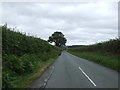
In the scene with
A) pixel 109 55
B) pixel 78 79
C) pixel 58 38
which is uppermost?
pixel 58 38

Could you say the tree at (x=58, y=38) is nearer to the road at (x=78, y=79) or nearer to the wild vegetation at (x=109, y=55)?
the wild vegetation at (x=109, y=55)

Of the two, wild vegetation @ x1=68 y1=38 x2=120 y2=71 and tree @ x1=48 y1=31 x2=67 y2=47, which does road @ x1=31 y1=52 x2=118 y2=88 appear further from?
tree @ x1=48 y1=31 x2=67 y2=47

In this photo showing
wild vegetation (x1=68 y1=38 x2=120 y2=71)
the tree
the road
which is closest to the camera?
the road

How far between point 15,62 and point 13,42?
3573 millimetres

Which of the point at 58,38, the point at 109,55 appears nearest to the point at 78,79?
the point at 109,55

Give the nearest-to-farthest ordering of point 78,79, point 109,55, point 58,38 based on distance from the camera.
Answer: point 78,79, point 109,55, point 58,38

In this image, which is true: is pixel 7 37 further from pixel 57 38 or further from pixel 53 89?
pixel 57 38

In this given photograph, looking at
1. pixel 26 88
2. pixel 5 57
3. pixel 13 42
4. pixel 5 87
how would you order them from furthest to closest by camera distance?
1. pixel 13 42
2. pixel 5 57
3. pixel 26 88
4. pixel 5 87

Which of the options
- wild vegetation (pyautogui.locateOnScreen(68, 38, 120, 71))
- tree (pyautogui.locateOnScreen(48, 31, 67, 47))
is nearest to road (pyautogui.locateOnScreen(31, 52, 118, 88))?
wild vegetation (pyautogui.locateOnScreen(68, 38, 120, 71))

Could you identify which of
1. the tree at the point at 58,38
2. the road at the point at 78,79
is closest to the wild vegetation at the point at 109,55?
the road at the point at 78,79

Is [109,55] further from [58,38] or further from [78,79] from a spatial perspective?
[58,38]

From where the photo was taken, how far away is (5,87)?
7.64 meters

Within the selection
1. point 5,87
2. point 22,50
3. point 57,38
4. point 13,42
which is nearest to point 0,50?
point 13,42

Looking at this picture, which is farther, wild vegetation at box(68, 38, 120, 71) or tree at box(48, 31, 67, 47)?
tree at box(48, 31, 67, 47)
